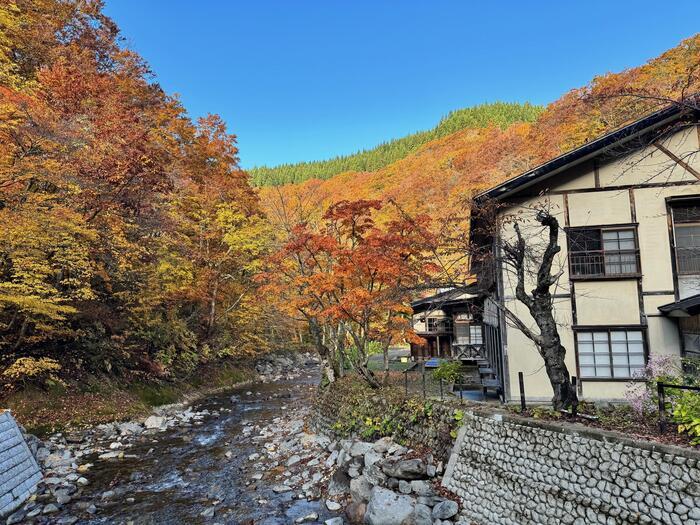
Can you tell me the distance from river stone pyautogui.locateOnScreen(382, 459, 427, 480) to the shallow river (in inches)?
69.2

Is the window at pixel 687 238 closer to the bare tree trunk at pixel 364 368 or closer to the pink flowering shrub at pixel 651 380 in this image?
the pink flowering shrub at pixel 651 380

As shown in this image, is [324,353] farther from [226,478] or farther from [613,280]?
[613,280]

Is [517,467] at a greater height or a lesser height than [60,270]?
lesser

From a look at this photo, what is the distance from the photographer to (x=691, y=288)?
36.7 feet

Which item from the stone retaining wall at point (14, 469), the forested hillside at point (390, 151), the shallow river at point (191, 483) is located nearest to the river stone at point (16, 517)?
the stone retaining wall at point (14, 469)

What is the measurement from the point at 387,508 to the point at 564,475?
131 inches

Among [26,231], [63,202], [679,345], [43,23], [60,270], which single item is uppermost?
[43,23]

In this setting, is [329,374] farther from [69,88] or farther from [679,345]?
[69,88]

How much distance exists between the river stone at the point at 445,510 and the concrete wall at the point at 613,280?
4.56m

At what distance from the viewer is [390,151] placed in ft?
288

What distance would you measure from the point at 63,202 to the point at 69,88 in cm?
766

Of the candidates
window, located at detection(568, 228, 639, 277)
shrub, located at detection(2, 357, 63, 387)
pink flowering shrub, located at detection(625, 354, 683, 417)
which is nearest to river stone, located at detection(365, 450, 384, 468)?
pink flowering shrub, located at detection(625, 354, 683, 417)

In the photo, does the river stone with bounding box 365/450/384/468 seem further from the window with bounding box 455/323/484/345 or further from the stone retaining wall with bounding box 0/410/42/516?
the window with bounding box 455/323/484/345

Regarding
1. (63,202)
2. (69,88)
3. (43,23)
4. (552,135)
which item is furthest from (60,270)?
(552,135)
